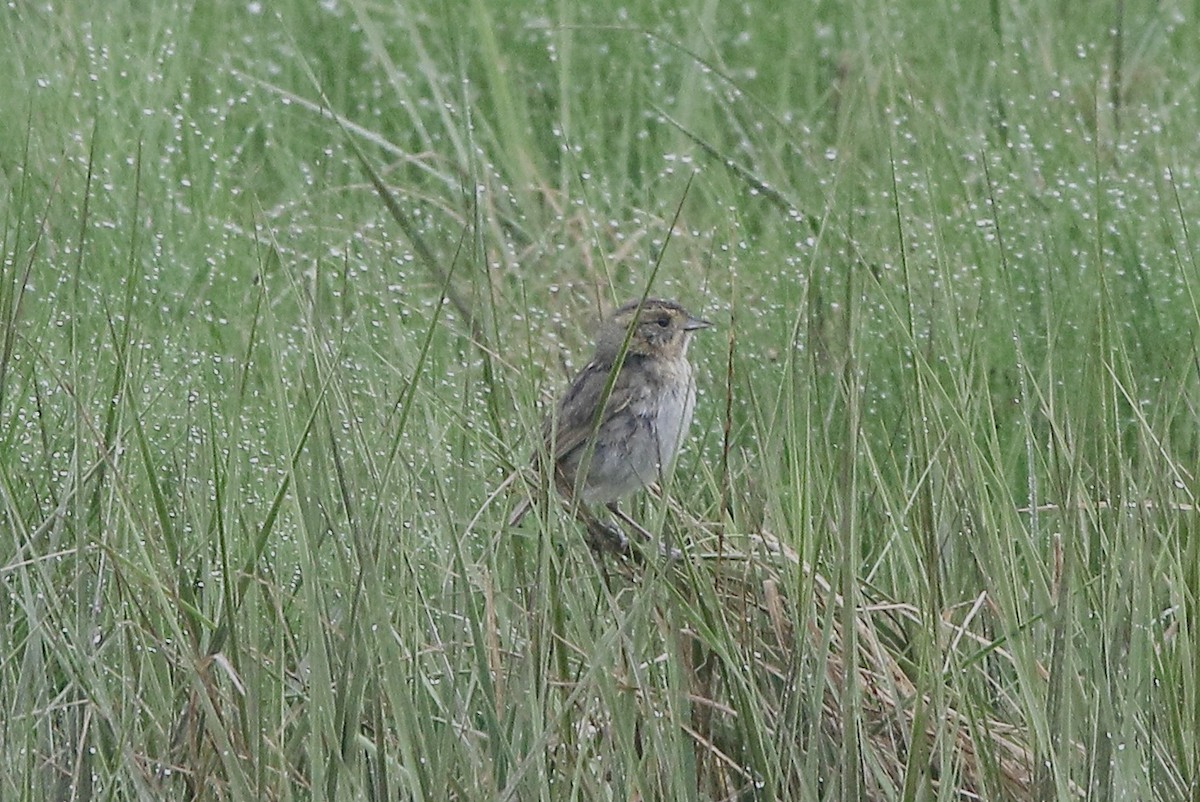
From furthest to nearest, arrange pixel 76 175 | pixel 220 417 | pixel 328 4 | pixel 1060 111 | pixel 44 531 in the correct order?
pixel 328 4, pixel 1060 111, pixel 76 175, pixel 220 417, pixel 44 531

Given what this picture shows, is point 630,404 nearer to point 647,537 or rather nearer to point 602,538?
point 647,537

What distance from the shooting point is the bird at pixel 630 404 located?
4598 millimetres

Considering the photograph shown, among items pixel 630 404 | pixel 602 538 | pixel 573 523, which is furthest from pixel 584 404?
pixel 573 523

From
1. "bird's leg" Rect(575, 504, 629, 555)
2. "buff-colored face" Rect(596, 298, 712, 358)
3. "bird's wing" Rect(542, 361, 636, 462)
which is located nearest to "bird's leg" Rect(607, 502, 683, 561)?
"bird's leg" Rect(575, 504, 629, 555)

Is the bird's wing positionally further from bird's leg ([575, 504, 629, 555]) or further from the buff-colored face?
bird's leg ([575, 504, 629, 555])

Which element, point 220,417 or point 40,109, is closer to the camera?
point 220,417

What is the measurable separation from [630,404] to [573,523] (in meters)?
1.51

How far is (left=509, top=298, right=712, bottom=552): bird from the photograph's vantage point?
4.60m

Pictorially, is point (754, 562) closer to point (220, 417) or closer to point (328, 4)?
point (220, 417)

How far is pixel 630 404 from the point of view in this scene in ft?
15.7

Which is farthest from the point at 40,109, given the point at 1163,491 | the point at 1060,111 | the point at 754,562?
the point at 1163,491

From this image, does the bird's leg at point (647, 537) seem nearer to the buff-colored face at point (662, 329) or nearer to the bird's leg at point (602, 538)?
the bird's leg at point (602, 538)

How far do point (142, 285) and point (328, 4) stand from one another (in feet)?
7.82

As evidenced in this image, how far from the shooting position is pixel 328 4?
743 centimetres
